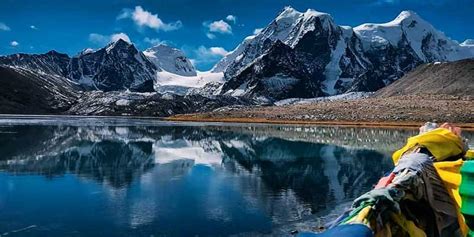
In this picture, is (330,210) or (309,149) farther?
(309,149)

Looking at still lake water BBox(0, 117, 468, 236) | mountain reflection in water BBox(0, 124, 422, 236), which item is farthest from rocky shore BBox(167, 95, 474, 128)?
mountain reflection in water BBox(0, 124, 422, 236)

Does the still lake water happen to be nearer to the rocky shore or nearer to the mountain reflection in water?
the mountain reflection in water

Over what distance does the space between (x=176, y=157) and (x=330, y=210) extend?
23800mm

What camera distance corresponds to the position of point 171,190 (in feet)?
82.5

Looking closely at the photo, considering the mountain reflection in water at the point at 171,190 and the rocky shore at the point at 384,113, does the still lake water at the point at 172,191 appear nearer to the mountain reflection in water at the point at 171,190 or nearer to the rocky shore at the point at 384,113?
the mountain reflection in water at the point at 171,190

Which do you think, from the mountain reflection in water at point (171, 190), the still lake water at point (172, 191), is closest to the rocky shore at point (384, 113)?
the still lake water at point (172, 191)

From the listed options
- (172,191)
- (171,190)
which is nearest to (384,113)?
(171,190)

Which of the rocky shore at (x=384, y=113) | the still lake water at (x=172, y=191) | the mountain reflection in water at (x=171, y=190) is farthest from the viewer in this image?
the rocky shore at (x=384, y=113)

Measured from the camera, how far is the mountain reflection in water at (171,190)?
17656 millimetres

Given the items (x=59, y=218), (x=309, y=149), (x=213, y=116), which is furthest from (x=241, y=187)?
(x=213, y=116)

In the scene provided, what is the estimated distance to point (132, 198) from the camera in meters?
22.3

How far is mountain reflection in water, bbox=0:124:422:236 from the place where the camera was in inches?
695

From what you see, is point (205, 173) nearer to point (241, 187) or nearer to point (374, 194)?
point (241, 187)

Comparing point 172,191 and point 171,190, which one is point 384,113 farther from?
point 172,191
